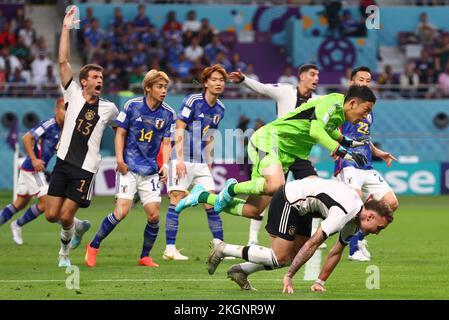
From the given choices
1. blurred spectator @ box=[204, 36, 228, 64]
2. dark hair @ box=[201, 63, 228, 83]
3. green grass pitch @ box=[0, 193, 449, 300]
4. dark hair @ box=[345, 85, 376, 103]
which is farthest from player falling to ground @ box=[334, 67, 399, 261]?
blurred spectator @ box=[204, 36, 228, 64]

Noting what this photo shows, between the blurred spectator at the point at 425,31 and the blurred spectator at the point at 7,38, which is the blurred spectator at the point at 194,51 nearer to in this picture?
the blurred spectator at the point at 7,38

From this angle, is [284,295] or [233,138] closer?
[284,295]

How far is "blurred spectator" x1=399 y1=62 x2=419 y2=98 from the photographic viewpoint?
32.7 m

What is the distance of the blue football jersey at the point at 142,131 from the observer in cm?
1433

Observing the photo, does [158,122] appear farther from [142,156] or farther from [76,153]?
[76,153]

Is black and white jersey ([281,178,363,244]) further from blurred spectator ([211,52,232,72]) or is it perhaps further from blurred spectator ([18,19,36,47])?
blurred spectator ([18,19,36,47])

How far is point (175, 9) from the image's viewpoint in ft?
112

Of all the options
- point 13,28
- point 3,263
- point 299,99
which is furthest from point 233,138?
point 3,263

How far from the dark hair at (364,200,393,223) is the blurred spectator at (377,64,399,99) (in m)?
21.6

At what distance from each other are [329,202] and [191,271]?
3124mm

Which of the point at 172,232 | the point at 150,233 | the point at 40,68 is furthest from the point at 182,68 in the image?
the point at 150,233

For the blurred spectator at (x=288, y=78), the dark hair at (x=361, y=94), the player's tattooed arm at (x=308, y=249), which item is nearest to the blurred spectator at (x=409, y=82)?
the blurred spectator at (x=288, y=78)
